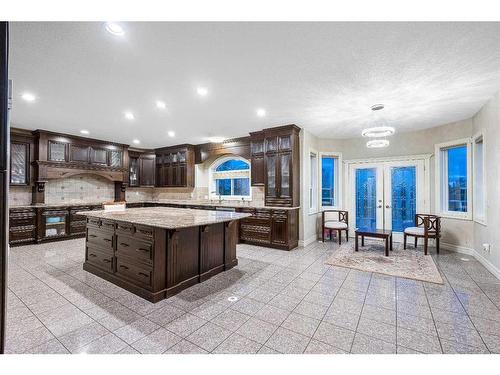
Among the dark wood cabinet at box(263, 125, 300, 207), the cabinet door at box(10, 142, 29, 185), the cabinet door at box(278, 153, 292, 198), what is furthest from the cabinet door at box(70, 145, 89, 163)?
the cabinet door at box(278, 153, 292, 198)

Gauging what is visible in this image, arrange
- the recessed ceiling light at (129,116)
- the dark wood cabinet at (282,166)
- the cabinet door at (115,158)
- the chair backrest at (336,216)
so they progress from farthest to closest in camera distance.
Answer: the cabinet door at (115,158)
the chair backrest at (336,216)
the dark wood cabinet at (282,166)
the recessed ceiling light at (129,116)

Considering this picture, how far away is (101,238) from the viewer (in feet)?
11.3

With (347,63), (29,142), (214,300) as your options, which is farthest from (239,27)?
(29,142)

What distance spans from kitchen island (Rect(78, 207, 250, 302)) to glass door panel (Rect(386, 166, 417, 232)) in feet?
14.0

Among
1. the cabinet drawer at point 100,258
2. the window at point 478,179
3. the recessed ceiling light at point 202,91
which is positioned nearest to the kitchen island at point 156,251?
the cabinet drawer at point 100,258

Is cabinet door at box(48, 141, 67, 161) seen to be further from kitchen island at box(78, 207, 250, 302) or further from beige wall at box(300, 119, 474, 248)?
beige wall at box(300, 119, 474, 248)

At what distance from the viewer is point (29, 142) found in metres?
5.61

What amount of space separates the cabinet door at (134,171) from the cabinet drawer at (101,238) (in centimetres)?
435

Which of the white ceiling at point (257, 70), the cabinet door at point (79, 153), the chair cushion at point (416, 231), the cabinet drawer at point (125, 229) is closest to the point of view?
the white ceiling at point (257, 70)

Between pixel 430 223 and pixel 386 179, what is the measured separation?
135cm

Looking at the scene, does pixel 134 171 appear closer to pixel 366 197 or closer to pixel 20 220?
pixel 20 220

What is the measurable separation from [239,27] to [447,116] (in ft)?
14.5

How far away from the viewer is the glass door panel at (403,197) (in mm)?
5602

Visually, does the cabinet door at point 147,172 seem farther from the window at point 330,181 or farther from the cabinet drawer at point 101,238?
the window at point 330,181
